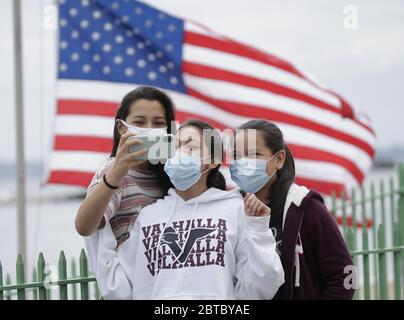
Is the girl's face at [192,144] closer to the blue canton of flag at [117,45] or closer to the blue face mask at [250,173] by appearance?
the blue face mask at [250,173]

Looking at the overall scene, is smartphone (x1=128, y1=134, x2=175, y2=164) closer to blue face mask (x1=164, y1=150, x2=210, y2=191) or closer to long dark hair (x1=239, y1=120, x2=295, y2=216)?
blue face mask (x1=164, y1=150, x2=210, y2=191)

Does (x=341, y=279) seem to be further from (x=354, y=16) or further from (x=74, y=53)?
(x=74, y=53)

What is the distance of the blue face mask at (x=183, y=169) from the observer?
376 cm

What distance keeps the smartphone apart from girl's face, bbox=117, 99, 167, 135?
0.65 ft

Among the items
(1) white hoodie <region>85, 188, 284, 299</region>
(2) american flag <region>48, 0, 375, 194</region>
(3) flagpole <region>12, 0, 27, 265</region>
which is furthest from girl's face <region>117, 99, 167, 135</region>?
(2) american flag <region>48, 0, 375, 194</region>

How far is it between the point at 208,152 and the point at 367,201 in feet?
17.7

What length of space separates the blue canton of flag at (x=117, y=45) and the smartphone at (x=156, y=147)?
568 centimetres

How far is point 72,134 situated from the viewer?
9.13 meters

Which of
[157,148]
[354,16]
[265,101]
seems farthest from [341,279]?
[265,101]

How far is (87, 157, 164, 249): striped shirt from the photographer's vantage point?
12.7 feet

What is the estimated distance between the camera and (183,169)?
3766mm

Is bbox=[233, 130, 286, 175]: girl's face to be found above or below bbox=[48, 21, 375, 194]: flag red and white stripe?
below

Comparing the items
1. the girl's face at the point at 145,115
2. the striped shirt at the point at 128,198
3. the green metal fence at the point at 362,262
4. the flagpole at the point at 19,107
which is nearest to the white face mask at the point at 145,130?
the girl's face at the point at 145,115

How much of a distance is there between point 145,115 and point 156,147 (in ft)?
0.91
